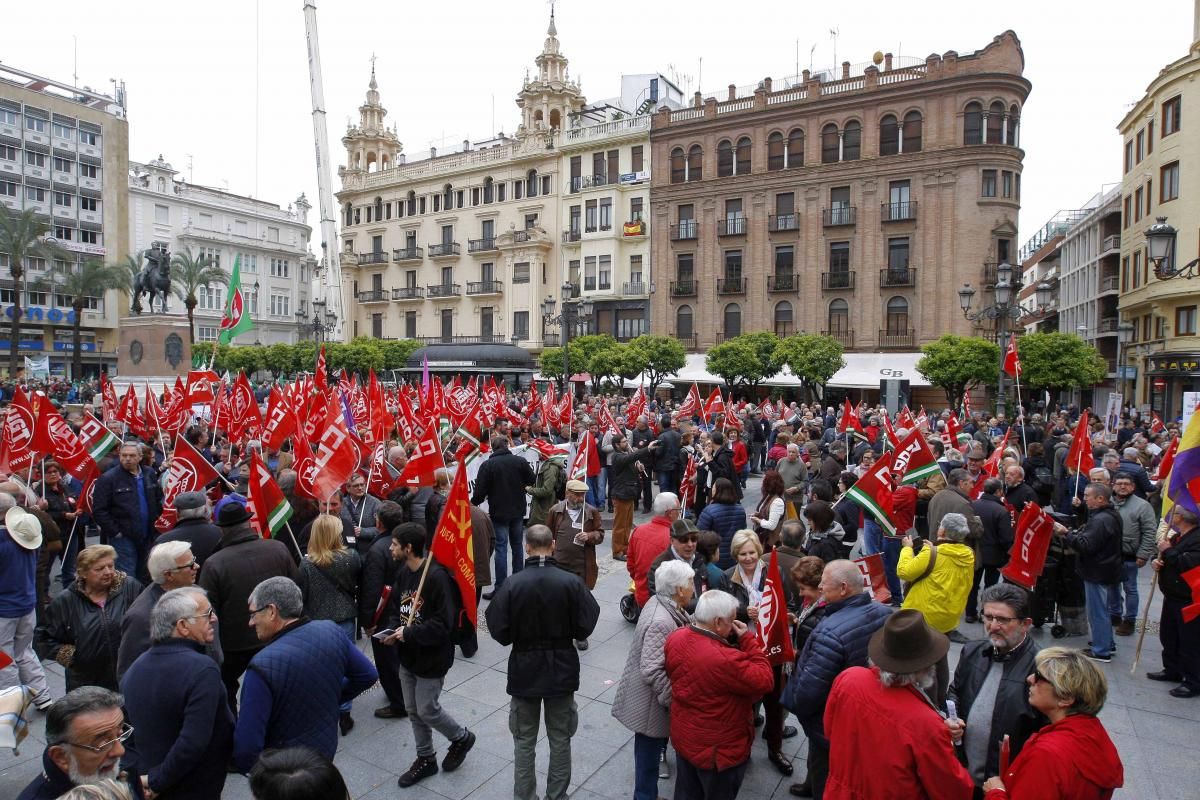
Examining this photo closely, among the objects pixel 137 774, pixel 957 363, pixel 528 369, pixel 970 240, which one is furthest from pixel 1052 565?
pixel 528 369

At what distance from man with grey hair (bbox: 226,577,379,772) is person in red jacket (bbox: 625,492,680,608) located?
9.93 feet

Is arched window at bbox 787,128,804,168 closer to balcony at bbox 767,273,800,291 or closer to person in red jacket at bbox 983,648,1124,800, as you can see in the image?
balcony at bbox 767,273,800,291

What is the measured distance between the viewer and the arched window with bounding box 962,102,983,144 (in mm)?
36844

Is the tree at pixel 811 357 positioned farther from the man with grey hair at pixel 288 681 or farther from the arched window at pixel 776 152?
the man with grey hair at pixel 288 681

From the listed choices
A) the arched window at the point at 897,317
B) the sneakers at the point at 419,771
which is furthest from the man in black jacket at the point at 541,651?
the arched window at the point at 897,317

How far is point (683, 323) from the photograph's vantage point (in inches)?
1789

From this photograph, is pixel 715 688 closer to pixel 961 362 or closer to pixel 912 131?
pixel 961 362

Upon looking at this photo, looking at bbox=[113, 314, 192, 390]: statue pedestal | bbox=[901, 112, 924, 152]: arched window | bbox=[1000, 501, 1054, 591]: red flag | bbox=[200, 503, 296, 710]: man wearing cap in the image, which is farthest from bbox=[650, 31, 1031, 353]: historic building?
bbox=[200, 503, 296, 710]: man wearing cap

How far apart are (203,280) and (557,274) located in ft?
75.3

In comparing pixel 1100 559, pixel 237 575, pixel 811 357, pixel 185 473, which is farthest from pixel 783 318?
pixel 237 575

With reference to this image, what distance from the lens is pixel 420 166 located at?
186 feet

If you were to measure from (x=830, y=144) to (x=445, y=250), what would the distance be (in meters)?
28.8

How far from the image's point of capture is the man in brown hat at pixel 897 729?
9.92 feet

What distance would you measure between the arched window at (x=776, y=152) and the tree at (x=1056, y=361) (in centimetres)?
1814
